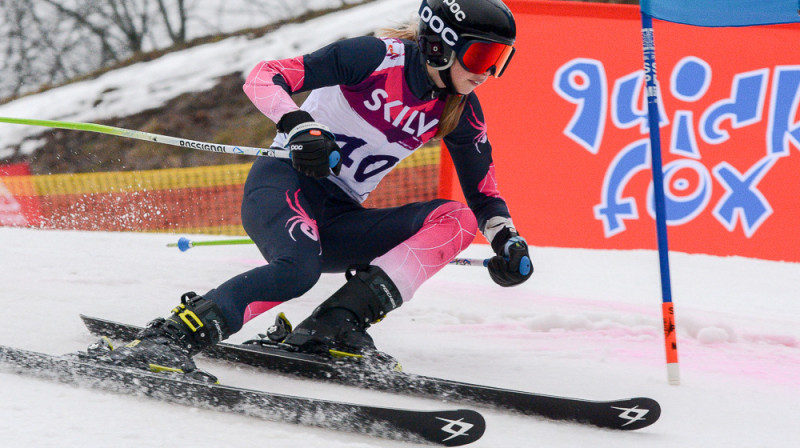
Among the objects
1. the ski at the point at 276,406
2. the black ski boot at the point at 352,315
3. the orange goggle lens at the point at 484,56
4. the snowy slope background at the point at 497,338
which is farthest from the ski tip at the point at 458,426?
the orange goggle lens at the point at 484,56

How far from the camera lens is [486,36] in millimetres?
2580

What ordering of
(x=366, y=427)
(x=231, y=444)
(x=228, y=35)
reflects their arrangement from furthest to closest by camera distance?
(x=228, y=35), (x=366, y=427), (x=231, y=444)

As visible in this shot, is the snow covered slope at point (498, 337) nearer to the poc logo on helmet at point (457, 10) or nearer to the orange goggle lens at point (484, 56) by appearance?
the orange goggle lens at point (484, 56)

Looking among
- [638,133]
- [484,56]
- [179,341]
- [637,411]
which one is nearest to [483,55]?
[484,56]

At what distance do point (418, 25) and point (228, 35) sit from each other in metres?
12.5

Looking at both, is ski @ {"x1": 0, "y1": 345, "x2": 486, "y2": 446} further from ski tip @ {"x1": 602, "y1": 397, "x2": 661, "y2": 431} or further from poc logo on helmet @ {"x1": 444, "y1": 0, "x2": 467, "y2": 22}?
poc logo on helmet @ {"x1": 444, "y1": 0, "x2": 467, "y2": 22}

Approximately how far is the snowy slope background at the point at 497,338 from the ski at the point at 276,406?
36 millimetres

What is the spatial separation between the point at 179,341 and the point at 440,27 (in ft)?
4.39

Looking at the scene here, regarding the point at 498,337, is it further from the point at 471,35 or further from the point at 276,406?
the point at 276,406

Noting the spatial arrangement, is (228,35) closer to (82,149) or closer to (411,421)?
(82,149)

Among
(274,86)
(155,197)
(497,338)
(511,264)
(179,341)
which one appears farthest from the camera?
(155,197)

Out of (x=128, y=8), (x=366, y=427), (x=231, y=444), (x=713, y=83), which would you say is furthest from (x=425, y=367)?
(x=128, y=8)

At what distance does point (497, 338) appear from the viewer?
3.49 m

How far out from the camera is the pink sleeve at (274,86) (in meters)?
2.53
